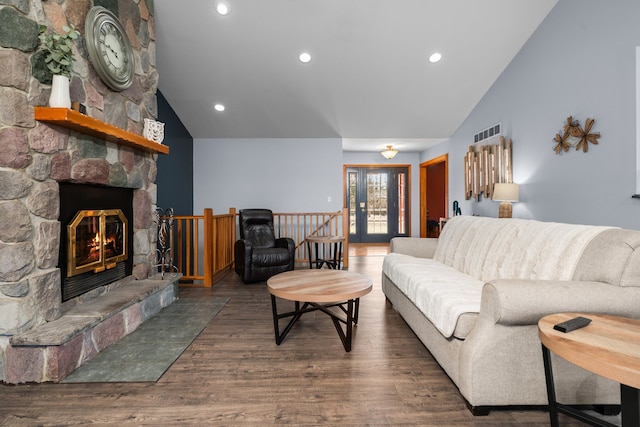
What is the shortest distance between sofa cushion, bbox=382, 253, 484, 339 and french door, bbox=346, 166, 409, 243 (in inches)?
219

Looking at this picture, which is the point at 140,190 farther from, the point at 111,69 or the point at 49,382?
the point at 49,382

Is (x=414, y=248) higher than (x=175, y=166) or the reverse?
the reverse

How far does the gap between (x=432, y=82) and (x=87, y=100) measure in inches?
171

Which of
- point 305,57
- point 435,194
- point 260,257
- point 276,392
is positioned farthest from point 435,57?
point 435,194

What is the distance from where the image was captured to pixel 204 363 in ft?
6.99

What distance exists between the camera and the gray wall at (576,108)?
307 cm

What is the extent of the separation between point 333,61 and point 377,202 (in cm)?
473

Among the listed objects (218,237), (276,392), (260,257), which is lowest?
(276,392)

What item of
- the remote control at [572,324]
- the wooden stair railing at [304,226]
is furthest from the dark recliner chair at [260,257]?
the remote control at [572,324]

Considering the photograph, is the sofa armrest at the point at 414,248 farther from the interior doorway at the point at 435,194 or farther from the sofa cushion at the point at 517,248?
the interior doorway at the point at 435,194

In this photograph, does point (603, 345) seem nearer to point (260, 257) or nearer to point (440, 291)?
point (440, 291)

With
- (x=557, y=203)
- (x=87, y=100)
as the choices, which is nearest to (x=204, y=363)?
(x=87, y=100)

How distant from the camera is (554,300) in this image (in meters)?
1.47

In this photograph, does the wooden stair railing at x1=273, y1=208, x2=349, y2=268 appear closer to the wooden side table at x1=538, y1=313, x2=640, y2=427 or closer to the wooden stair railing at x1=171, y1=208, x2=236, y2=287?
the wooden stair railing at x1=171, y1=208, x2=236, y2=287
